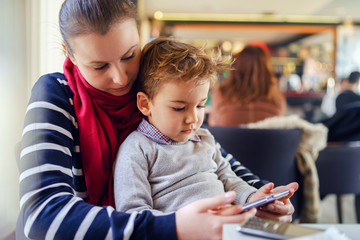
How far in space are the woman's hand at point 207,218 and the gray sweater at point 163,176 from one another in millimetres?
156

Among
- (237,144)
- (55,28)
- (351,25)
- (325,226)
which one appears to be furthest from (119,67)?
(351,25)

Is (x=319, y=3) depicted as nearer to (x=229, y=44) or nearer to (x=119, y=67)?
(x=229, y=44)

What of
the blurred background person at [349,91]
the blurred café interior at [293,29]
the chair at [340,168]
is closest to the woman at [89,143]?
the chair at [340,168]

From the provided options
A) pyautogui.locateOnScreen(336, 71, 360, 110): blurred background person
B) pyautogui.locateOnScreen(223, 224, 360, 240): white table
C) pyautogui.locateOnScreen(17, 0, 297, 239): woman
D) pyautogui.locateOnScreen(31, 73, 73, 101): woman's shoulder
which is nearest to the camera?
pyautogui.locateOnScreen(223, 224, 360, 240): white table

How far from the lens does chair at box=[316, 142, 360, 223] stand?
1874mm

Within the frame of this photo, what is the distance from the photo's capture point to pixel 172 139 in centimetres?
88

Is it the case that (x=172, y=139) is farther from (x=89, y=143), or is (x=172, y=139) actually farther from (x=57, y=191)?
(x=57, y=191)

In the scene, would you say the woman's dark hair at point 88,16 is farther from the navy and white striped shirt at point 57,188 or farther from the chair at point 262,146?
the chair at point 262,146

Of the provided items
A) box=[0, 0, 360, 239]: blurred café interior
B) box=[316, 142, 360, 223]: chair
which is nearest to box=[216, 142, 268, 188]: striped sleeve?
box=[316, 142, 360, 223]: chair

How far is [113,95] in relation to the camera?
83 cm

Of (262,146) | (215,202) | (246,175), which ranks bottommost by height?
(262,146)

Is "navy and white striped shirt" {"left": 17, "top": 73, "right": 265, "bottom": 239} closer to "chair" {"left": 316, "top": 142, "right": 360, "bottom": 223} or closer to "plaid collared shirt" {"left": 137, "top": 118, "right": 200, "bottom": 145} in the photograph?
"plaid collared shirt" {"left": 137, "top": 118, "right": 200, "bottom": 145}

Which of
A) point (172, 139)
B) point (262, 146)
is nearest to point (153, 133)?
point (172, 139)

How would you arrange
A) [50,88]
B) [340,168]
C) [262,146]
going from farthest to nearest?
[340,168], [262,146], [50,88]
